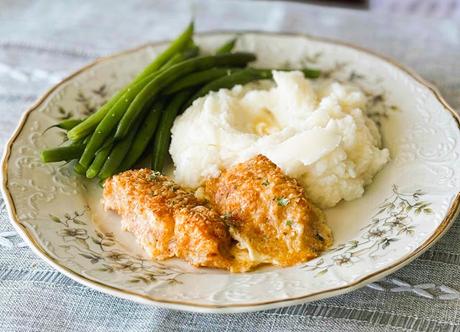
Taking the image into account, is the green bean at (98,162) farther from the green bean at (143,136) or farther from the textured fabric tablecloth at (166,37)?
the textured fabric tablecloth at (166,37)

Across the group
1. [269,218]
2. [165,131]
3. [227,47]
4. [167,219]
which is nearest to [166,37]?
[227,47]

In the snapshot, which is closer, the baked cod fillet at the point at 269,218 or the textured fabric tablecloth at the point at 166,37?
the textured fabric tablecloth at the point at 166,37

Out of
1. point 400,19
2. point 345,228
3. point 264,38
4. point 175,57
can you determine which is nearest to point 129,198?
point 345,228

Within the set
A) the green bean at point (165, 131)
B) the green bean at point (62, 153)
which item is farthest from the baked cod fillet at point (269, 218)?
the green bean at point (62, 153)

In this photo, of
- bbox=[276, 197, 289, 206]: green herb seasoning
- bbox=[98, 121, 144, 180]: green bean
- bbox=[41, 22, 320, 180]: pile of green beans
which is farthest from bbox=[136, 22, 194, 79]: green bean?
bbox=[276, 197, 289, 206]: green herb seasoning

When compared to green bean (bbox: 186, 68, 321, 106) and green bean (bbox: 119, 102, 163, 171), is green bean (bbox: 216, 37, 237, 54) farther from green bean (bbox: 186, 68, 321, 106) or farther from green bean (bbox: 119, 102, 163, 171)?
green bean (bbox: 119, 102, 163, 171)

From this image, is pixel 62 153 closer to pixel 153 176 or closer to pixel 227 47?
pixel 153 176

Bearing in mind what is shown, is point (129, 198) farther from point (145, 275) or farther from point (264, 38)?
point (264, 38)
